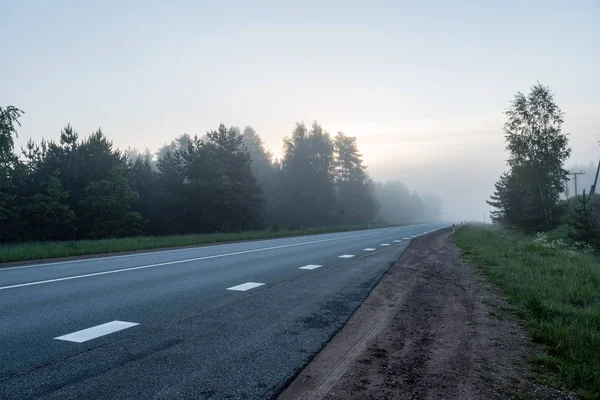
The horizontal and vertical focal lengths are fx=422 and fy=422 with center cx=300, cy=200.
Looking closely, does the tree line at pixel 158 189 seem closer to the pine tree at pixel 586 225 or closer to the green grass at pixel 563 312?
the pine tree at pixel 586 225

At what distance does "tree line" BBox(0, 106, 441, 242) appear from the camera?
1415 inches

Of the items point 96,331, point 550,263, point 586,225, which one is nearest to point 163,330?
point 96,331

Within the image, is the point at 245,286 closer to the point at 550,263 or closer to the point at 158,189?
the point at 550,263

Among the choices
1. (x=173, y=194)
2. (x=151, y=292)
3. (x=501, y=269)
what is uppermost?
(x=173, y=194)

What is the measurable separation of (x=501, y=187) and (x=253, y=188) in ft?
104

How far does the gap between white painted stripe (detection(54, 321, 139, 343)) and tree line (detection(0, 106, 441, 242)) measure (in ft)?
93.7

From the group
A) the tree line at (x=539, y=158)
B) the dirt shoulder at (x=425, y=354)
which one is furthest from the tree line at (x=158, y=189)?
the dirt shoulder at (x=425, y=354)

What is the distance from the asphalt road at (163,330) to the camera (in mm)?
3244

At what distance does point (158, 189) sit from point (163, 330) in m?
47.0

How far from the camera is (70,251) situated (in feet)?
49.0

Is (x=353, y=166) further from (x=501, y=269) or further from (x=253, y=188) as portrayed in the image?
(x=501, y=269)

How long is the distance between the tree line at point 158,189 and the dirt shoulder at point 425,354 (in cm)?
3019

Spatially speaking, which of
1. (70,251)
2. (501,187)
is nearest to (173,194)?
(70,251)

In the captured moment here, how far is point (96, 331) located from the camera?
4664 mm
